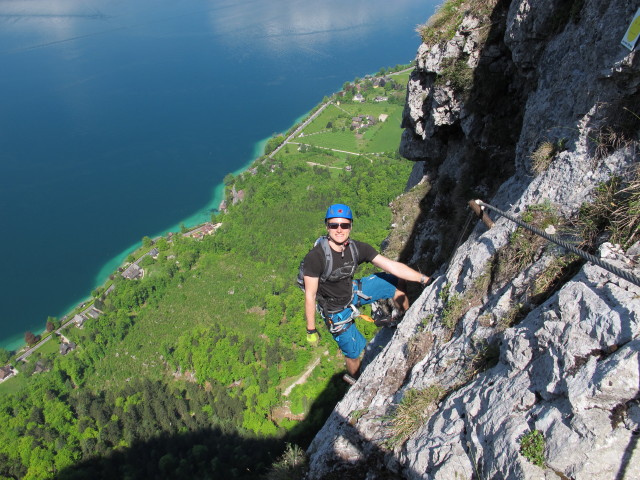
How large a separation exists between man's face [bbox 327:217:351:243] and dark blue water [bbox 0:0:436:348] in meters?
55.1

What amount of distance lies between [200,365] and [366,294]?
35262 millimetres

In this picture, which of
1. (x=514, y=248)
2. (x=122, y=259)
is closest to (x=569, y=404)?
Answer: (x=514, y=248)

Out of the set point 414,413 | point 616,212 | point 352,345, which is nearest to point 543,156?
point 616,212

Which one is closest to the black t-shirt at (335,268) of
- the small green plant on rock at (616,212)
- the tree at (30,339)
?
the small green plant on rock at (616,212)

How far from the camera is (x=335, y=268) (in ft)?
19.4

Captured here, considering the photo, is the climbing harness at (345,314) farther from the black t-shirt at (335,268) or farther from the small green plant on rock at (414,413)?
the small green plant on rock at (414,413)

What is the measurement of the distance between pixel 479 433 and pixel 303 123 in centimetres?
8173

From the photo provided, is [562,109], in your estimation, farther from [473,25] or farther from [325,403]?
[325,403]

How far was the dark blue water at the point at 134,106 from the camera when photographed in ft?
193

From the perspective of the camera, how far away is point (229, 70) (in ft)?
330

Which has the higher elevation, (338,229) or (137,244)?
(338,229)

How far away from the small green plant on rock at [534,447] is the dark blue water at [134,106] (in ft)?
188

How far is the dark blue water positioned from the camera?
58844mm

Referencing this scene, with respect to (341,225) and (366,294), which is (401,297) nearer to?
(366,294)
